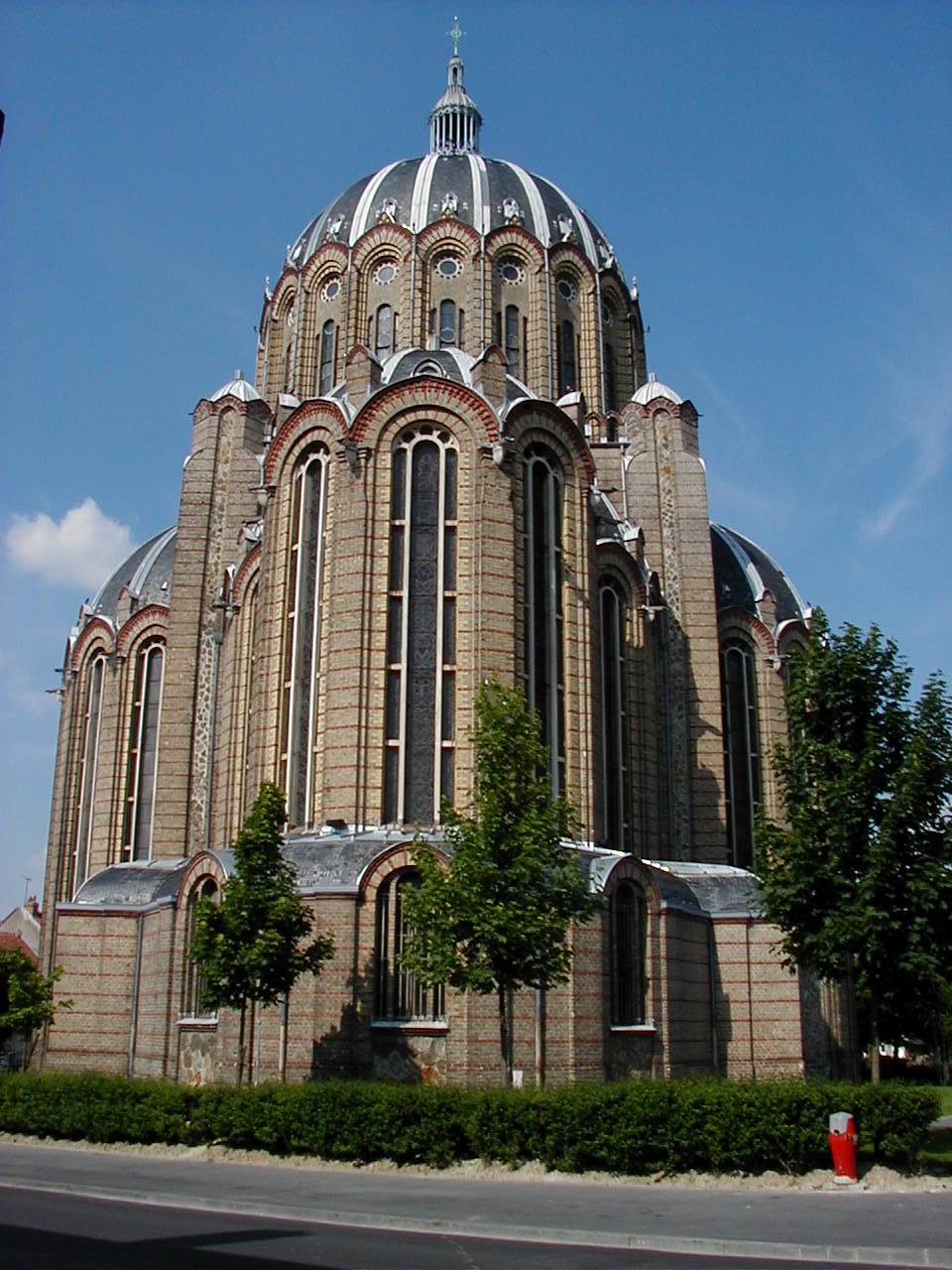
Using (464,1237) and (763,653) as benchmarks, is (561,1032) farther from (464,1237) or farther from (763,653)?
(763,653)

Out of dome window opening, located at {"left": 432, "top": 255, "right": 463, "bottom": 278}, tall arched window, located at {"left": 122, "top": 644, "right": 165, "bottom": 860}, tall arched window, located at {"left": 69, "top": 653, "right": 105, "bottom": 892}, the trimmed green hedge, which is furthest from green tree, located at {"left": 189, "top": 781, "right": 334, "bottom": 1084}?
dome window opening, located at {"left": 432, "top": 255, "right": 463, "bottom": 278}

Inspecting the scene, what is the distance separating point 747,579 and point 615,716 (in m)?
11.8

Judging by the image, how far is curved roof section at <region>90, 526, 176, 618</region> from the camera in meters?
45.3

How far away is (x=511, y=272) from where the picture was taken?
45844 millimetres

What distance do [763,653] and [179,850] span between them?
66.1ft

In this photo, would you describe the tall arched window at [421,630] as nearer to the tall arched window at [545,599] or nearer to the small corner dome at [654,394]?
the tall arched window at [545,599]

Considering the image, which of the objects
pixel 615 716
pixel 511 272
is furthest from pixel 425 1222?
pixel 511 272

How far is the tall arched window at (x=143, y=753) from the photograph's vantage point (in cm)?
4188

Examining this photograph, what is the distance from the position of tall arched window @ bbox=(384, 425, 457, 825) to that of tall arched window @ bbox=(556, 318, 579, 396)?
14.9 metres

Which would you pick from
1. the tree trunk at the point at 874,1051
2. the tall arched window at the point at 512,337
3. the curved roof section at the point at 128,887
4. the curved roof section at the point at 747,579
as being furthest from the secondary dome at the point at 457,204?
the tree trunk at the point at 874,1051

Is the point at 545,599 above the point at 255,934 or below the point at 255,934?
above

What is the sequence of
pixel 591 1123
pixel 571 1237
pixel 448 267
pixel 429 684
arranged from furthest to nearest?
pixel 448 267 < pixel 429 684 < pixel 591 1123 < pixel 571 1237

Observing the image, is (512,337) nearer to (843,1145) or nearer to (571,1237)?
(843,1145)

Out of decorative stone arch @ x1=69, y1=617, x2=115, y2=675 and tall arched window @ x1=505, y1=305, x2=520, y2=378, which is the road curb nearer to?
decorative stone arch @ x1=69, y1=617, x2=115, y2=675
